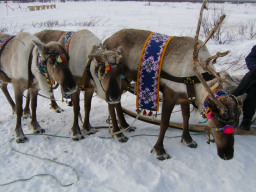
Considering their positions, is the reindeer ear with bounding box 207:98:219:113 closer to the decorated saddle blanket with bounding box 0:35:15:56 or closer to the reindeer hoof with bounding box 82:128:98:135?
the reindeer hoof with bounding box 82:128:98:135

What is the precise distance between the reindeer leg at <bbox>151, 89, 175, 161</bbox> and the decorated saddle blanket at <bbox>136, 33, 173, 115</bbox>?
139mm

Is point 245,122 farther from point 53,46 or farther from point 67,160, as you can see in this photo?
point 53,46

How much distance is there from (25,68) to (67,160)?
169cm

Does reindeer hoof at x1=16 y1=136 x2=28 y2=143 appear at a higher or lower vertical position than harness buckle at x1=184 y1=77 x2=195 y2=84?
lower

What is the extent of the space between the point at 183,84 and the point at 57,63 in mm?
1891

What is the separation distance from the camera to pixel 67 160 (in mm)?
3650

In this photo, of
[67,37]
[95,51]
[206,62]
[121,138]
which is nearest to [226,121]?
[206,62]

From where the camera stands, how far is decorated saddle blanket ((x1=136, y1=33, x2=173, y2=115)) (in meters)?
3.54

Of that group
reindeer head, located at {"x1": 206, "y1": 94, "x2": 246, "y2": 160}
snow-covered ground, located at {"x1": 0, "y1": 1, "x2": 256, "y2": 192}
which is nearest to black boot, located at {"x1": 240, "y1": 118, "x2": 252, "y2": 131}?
snow-covered ground, located at {"x1": 0, "y1": 1, "x2": 256, "y2": 192}

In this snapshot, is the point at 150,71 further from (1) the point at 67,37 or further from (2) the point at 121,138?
(1) the point at 67,37

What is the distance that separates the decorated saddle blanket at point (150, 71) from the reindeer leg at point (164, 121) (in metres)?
0.14

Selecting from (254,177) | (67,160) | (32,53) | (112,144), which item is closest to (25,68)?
(32,53)

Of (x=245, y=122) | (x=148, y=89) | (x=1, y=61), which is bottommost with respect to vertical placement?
(x=245, y=122)

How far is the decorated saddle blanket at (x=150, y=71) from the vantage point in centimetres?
354
